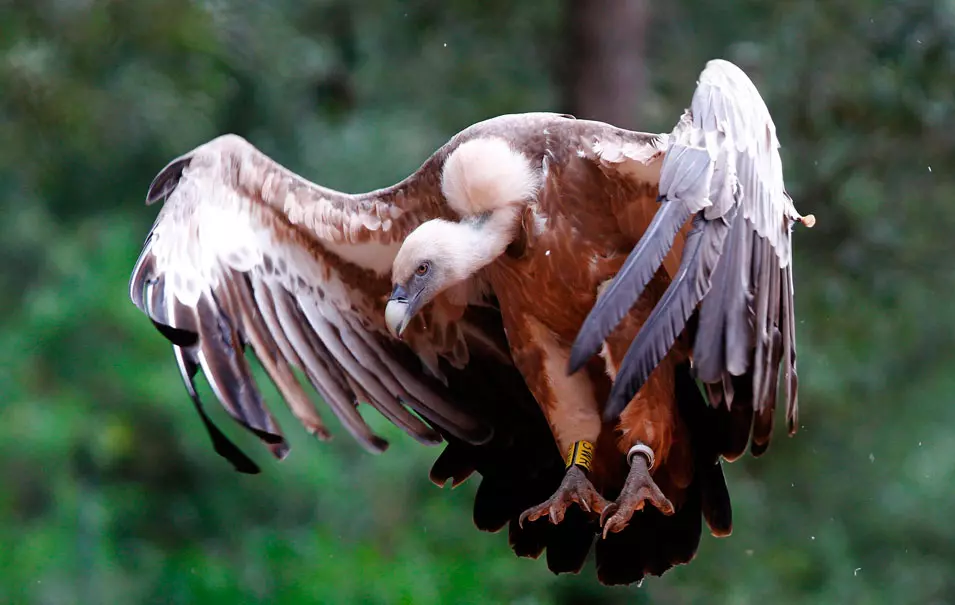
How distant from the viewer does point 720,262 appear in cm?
295

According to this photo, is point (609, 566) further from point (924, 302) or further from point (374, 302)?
point (924, 302)

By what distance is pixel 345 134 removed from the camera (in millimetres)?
6863

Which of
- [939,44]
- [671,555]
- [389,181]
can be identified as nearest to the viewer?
[671,555]

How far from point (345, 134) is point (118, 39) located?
1170 mm

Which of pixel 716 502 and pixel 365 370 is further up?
pixel 365 370

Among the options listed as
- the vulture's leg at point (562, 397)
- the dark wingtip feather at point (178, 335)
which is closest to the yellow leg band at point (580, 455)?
the vulture's leg at point (562, 397)

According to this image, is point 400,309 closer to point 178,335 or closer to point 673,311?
point 178,335

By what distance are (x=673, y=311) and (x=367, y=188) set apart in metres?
3.92

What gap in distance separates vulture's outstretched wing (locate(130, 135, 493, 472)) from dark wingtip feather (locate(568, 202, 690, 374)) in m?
0.89

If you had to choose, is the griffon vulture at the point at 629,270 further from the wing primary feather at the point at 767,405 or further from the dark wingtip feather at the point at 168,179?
the dark wingtip feather at the point at 168,179

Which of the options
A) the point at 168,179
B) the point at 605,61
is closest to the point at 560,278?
the point at 168,179

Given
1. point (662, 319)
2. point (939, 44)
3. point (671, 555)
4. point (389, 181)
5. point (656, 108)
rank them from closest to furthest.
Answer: point (662, 319), point (671, 555), point (939, 44), point (389, 181), point (656, 108)

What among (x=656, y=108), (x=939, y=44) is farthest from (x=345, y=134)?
(x=939, y=44)

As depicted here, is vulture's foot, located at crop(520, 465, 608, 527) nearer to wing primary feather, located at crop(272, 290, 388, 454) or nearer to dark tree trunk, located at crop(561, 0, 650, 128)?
wing primary feather, located at crop(272, 290, 388, 454)
